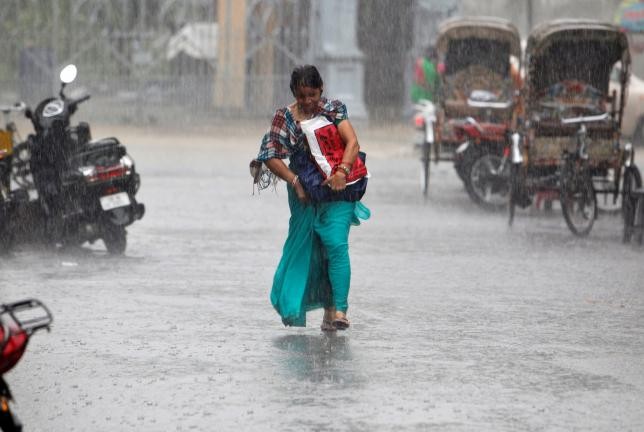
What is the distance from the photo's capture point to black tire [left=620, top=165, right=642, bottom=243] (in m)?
13.8

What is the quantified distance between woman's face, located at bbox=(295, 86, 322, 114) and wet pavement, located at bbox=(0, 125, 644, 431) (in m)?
1.25

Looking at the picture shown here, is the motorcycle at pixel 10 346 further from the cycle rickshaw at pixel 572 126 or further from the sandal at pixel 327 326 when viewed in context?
the cycle rickshaw at pixel 572 126

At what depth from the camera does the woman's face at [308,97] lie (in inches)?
336

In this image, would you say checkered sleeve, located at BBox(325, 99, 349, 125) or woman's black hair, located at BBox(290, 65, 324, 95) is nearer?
woman's black hair, located at BBox(290, 65, 324, 95)

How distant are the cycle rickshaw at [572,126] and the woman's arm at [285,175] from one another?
6146mm

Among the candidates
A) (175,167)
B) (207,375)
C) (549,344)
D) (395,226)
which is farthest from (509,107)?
(207,375)

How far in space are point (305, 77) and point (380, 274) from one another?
319cm

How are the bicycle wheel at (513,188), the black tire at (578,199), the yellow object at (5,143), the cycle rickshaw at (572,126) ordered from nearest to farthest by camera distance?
the yellow object at (5,143) < the black tire at (578,199) < the cycle rickshaw at (572,126) < the bicycle wheel at (513,188)

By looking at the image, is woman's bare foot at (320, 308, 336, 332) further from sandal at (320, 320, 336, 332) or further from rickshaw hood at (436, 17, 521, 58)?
rickshaw hood at (436, 17, 521, 58)

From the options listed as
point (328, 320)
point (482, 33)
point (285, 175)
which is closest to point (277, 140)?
point (285, 175)

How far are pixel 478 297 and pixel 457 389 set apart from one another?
3157 mm

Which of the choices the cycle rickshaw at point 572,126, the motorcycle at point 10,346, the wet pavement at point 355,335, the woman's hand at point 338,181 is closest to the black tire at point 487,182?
the cycle rickshaw at point 572,126

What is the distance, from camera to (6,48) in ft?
107

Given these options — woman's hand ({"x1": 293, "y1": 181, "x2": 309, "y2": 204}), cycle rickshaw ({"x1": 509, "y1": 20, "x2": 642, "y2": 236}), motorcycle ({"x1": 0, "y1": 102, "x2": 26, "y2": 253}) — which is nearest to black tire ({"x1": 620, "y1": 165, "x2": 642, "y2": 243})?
cycle rickshaw ({"x1": 509, "y1": 20, "x2": 642, "y2": 236})
